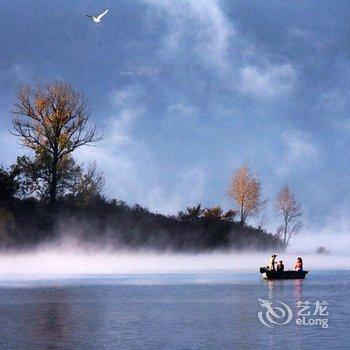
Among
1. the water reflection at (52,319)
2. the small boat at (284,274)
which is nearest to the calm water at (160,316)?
the water reflection at (52,319)

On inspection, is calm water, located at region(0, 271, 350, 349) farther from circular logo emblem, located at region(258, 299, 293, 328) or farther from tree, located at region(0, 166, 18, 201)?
tree, located at region(0, 166, 18, 201)

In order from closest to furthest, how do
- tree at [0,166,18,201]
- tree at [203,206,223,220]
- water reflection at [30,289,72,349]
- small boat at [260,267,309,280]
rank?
water reflection at [30,289,72,349]
small boat at [260,267,309,280]
tree at [0,166,18,201]
tree at [203,206,223,220]

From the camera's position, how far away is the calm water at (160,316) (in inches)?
1112

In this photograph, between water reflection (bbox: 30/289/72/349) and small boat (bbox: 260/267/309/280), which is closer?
water reflection (bbox: 30/289/72/349)

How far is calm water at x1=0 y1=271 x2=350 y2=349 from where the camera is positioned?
1112 inches

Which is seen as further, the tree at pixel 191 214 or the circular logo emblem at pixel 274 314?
the tree at pixel 191 214

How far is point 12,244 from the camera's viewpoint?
80312mm

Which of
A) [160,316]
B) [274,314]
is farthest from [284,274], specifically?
[160,316]

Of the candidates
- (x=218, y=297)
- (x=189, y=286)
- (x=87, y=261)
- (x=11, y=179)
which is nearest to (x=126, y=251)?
(x=87, y=261)

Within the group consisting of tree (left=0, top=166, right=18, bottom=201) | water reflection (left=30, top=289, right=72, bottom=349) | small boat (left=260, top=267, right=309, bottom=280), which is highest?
tree (left=0, top=166, right=18, bottom=201)

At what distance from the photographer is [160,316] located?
36.8 metres

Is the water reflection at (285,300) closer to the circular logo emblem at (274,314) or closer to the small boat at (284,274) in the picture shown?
the circular logo emblem at (274,314)

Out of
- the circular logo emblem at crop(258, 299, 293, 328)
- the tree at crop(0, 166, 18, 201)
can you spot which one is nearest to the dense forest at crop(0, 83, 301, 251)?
the tree at crop(0, 166, 18, 201)

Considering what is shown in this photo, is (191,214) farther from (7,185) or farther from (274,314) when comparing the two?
(274,314)
